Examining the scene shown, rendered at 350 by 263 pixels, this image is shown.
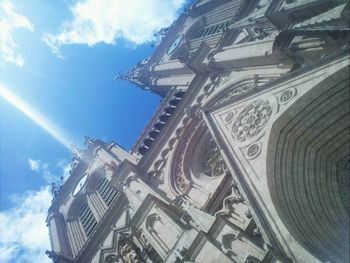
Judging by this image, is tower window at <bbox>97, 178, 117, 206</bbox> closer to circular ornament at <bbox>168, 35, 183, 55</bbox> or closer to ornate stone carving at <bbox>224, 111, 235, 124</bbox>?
circular ornament at <bbox>168, 35, 183, 55</bbox>

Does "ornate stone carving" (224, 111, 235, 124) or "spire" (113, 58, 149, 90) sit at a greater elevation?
"spire" (113, 58, 149, 90)

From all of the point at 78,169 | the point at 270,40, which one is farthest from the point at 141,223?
the point at 78,169

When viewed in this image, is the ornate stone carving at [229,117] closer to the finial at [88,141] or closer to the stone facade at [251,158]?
the stone facade at [251,158]

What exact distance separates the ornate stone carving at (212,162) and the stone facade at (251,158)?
8cm

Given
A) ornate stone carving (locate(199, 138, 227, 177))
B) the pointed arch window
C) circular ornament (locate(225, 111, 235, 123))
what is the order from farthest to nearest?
1. the pointed arch window
2. ornate stone carving (locate(199, 138, 227, 177))
3. circular ornament (locate(225, 111, 235, 123))

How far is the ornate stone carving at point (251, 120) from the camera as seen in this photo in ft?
43.1

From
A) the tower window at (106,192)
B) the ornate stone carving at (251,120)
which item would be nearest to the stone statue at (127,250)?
the ornate stone carving at (251,120)

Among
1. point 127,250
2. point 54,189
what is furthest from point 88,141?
point 127,250

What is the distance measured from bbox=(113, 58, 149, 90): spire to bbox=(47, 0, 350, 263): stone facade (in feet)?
30.6

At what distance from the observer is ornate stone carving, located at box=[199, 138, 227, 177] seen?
19672 mm

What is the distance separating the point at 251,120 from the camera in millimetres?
13664

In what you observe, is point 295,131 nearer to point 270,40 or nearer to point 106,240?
point 270,40

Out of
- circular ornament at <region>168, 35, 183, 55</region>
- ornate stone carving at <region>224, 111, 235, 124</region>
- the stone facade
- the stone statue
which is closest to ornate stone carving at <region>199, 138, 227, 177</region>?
the stone facade

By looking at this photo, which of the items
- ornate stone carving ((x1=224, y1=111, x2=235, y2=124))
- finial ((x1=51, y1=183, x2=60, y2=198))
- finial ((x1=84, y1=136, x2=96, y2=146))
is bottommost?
finial ((x1=51, y1=183, x2=60, y2=198))
